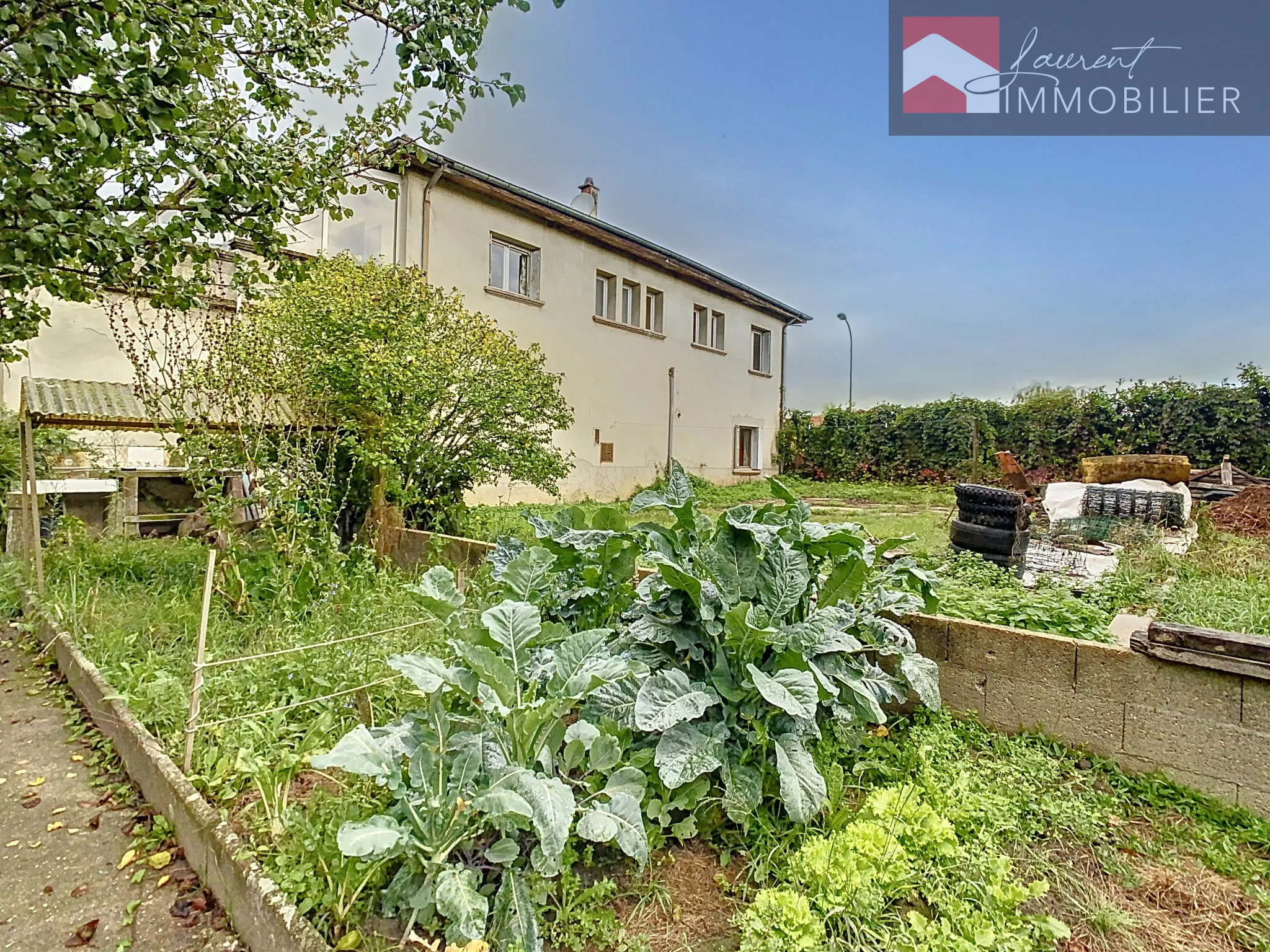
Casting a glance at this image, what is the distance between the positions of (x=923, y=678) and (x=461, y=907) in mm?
1727

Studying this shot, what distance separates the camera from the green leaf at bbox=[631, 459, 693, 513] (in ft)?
8.06

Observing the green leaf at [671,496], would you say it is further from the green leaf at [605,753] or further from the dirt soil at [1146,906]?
the dirt soil at [1146,906]

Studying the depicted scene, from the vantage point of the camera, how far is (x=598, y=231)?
11.7 metres

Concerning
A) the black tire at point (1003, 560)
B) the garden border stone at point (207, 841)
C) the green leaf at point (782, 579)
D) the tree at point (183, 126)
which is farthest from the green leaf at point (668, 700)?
the black tire at point (1003, 560)

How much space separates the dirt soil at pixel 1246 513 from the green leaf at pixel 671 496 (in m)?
5.69

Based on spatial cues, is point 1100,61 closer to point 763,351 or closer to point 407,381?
point 407,381

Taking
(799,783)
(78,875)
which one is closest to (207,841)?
(78,875)

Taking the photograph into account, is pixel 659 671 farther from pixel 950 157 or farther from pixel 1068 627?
pixel 950 157

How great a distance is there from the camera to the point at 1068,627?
8.36 feet

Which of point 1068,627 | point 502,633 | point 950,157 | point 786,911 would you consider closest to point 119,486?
point 502,633

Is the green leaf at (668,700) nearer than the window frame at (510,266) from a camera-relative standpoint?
Yes

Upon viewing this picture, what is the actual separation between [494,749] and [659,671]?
59 cm

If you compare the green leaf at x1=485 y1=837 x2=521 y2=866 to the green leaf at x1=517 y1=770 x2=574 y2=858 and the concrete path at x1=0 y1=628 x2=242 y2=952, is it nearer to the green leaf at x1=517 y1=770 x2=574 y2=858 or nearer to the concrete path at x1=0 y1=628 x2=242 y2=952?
the green leaf at x1=517 y1=770 x2=574 y2=858

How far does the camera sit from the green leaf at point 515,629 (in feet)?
6.46
